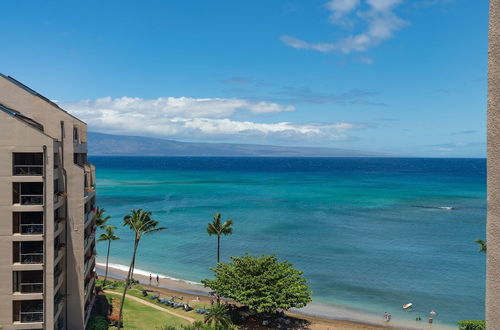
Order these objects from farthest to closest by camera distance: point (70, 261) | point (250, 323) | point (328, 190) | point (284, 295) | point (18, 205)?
1. point (328, 190)
2. point (250, 323)
3. point (284, 295)
4. point (70, 261)
5. point (18, 205)

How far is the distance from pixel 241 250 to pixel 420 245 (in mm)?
39680

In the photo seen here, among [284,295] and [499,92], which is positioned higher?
[499,92]

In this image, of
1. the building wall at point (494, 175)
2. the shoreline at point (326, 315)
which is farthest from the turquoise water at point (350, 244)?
the building wall at point (494, 175)

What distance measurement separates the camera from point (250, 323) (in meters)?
46.9

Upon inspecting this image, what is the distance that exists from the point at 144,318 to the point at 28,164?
23.7 m

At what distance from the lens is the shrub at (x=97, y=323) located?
4045cm

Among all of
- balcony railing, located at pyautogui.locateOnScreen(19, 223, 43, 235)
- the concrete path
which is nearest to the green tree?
the concrete path

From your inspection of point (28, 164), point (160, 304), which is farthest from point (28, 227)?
point (160, 304)

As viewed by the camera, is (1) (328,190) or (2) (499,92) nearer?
(2) (499,92)

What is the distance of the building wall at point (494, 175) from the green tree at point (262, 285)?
A: 34.7 metres

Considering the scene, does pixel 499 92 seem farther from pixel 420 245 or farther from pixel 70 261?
pixel 420 245

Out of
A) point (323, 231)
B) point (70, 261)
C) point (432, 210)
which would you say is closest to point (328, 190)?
point (432, 210)

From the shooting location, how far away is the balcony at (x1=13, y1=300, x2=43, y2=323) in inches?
1233

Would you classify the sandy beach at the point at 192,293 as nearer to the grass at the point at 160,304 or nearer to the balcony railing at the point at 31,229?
the grass at the point at 160,304
